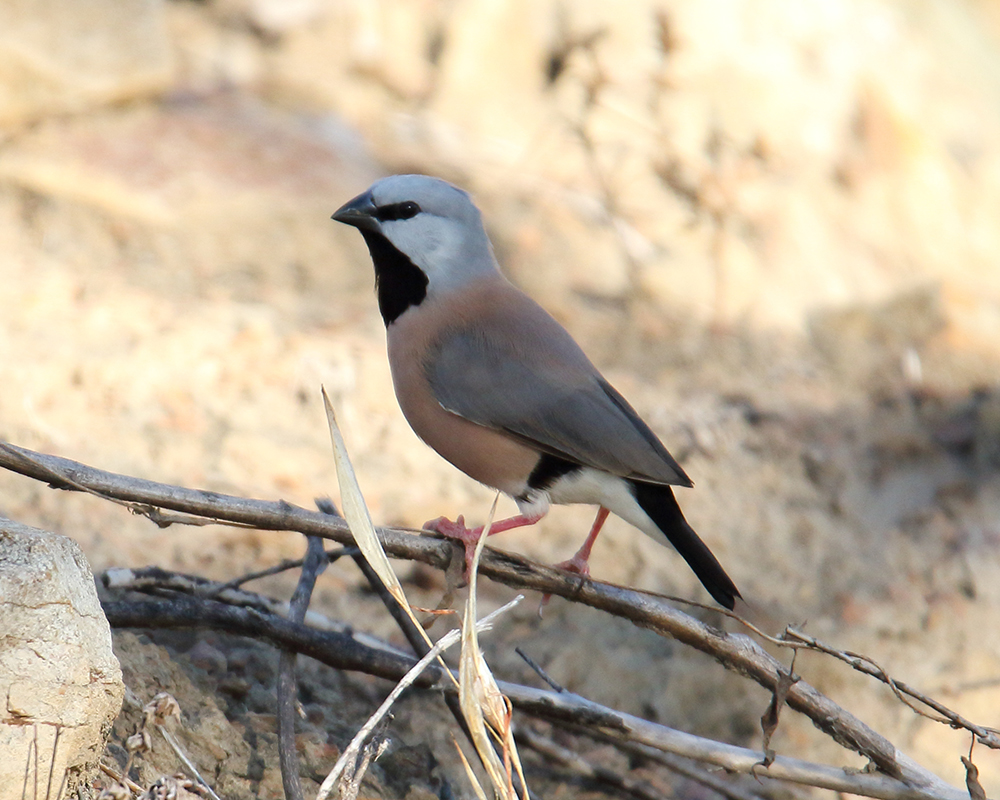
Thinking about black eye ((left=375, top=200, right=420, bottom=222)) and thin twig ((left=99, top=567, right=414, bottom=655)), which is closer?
thin twig ((left=99, top=567, right=414, bottom=655))

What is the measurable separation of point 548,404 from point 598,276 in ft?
8.55

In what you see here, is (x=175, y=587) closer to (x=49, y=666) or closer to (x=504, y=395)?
(x=49, y=666)

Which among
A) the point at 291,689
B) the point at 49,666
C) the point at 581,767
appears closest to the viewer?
the point at 49,666

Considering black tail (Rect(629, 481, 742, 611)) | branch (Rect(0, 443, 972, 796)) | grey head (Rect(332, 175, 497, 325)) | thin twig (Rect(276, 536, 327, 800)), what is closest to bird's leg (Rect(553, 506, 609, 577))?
black tail (Rect(629, 481, 742, 611))

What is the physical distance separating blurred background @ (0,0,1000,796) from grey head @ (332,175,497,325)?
0.93 meters

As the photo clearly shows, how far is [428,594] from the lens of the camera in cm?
363

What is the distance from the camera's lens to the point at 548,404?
3.27 meters

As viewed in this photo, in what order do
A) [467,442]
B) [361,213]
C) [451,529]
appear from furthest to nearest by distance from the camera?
[361,213], [467,442], [451,529]

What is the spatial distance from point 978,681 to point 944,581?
577 millimetres

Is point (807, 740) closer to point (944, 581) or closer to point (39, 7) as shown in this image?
point (944, 581)

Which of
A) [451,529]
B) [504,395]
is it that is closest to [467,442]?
[504,395]

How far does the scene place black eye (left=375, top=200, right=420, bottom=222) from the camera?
3576 millimetres

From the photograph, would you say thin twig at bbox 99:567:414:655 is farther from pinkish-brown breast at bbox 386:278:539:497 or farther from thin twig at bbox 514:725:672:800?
pinkish-brown breast at bbox 386:278:539:497

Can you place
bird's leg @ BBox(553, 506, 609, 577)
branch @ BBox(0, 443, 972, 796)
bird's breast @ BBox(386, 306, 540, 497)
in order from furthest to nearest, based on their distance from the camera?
bird's breast @ BBox(386, 306, 540, 497), bird's leg @ BBox(553, 506, 609, 577), branch @ BBox(0, 443, 972, 796)
